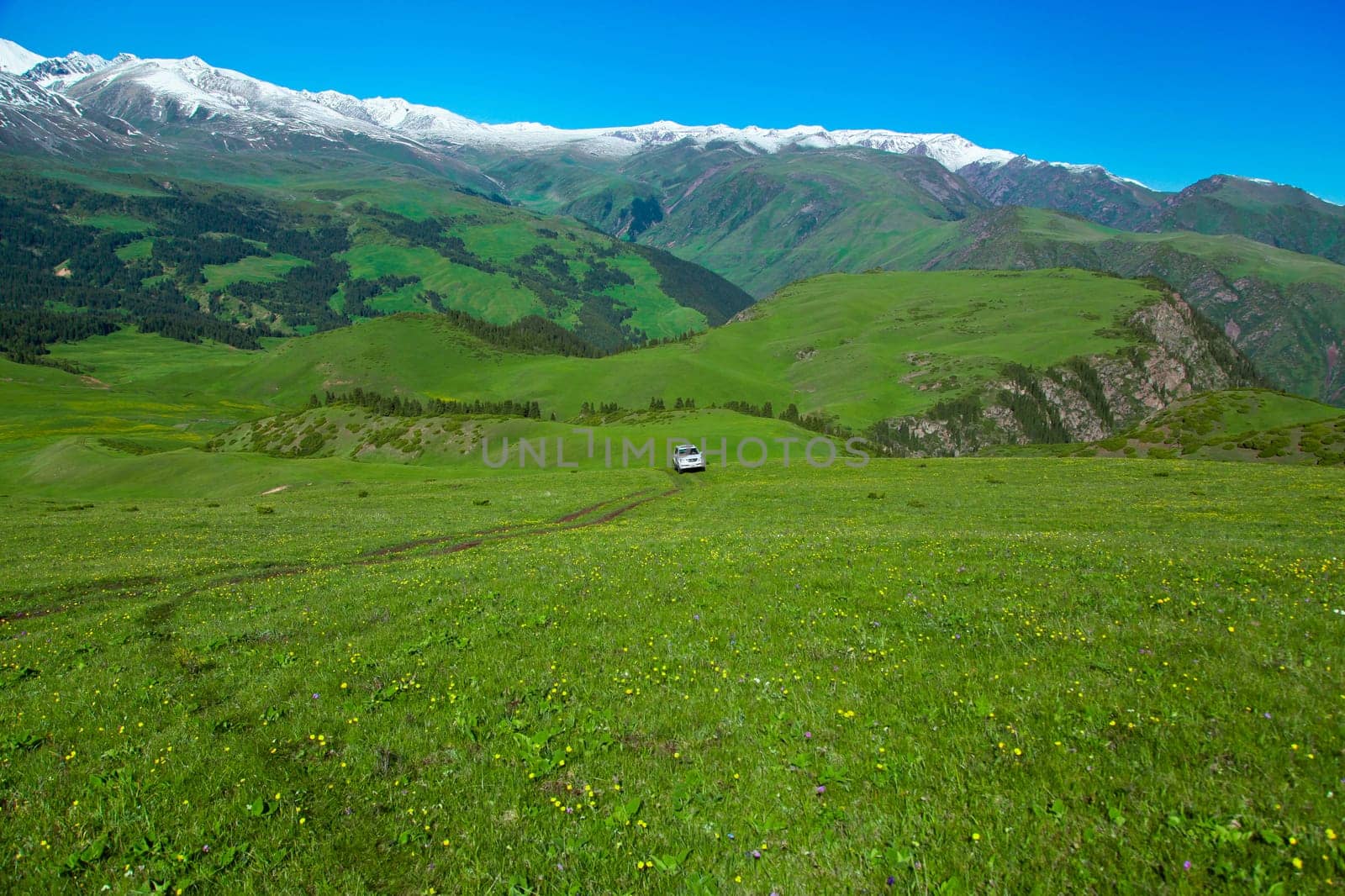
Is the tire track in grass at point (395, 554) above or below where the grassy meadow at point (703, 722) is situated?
below

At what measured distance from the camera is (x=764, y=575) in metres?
18.6

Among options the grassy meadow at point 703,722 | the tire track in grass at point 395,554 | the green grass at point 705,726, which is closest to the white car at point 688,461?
the tire track in grass at point 395,554

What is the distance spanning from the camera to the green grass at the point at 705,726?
22.5ft

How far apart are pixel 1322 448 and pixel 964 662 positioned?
3244 inches

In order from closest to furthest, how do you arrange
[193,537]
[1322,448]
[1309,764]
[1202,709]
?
[1309,764]
[1202,709]
[193,537]
[1322,448]

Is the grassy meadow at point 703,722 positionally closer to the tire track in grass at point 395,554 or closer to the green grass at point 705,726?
the green grass at point 705,726

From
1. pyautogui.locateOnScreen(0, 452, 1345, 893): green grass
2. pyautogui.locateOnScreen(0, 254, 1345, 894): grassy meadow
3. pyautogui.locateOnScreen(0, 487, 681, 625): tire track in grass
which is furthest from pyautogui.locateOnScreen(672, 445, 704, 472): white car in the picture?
pyautogui.locateOnScreen(0, 452, 1345, 893): green grass

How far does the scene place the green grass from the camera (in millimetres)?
6852

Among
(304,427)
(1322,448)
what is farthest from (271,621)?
(304,427)

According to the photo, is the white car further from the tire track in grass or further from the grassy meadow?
the grassy meadow

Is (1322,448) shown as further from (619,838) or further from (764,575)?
(619,838)

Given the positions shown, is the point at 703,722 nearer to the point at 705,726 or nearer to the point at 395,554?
the point at 705,726

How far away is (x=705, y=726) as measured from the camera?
9773mm

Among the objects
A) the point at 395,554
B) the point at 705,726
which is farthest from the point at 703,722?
the point at 395,554
